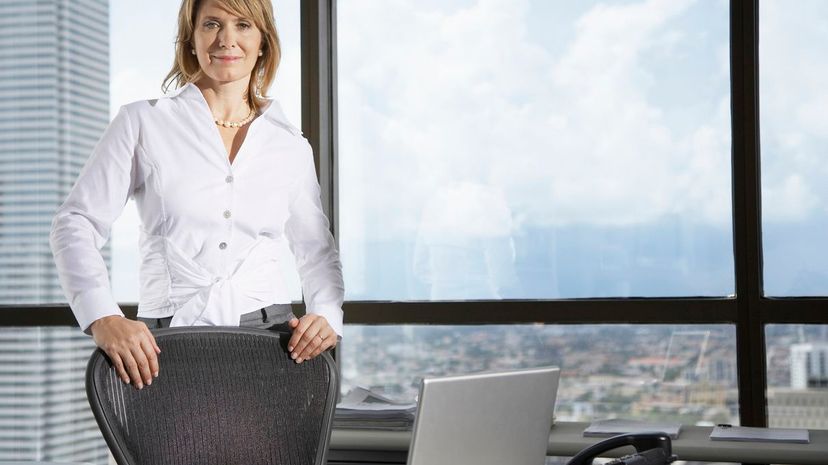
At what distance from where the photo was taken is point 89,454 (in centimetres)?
360

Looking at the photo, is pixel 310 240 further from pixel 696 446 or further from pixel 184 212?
pixel 696 446

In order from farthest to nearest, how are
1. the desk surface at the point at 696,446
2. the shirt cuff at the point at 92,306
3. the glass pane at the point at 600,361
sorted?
1. the glass pane at the point at 600,361
2. the desk surface at the point at 696,446
3. the shirt cuff at the point at 92,306

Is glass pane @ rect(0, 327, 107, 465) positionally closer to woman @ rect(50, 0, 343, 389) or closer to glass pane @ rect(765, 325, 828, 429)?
woman @ rect(50, 0, 343, 389)

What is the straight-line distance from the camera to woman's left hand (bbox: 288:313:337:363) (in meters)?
1.70

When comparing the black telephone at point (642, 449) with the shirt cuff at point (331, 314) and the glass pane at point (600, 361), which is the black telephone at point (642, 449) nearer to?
the shirt cuff at point (331, 314)

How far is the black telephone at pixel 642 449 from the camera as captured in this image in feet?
4.15

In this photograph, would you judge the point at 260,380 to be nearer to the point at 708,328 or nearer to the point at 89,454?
the point at 708,328

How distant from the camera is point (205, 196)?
1785 millimetres

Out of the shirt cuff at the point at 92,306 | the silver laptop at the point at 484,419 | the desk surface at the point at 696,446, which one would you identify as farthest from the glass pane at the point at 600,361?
the silver laptop at the point at 484,419

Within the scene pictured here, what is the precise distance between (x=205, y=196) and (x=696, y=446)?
120 cm

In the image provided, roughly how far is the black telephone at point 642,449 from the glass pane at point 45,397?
8.79ft

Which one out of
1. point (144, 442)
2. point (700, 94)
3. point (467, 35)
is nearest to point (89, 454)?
point (467, 35)

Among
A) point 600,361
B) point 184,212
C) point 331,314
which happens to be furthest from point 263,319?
point 600,361

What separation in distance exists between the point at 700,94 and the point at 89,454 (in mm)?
2495
